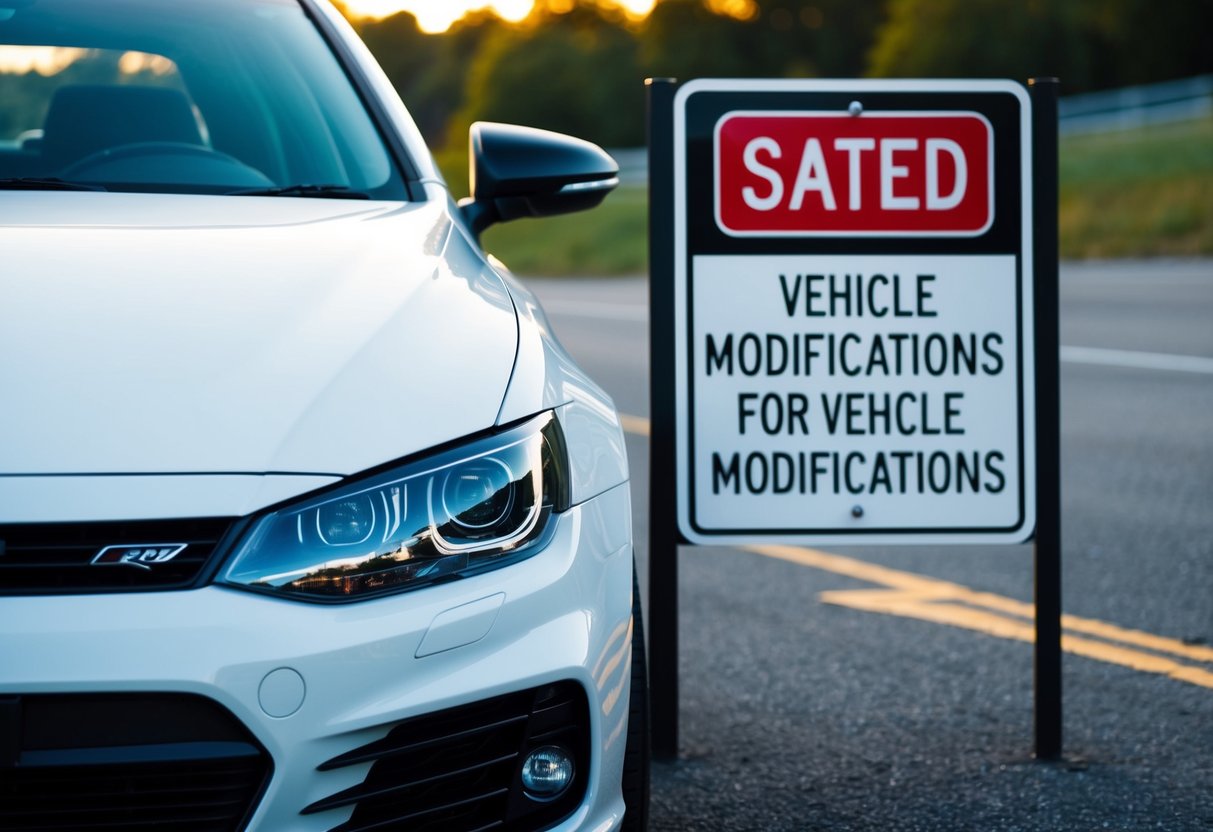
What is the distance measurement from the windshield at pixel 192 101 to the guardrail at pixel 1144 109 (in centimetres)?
3063

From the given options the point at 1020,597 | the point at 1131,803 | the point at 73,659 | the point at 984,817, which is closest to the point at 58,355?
the point at 73,659

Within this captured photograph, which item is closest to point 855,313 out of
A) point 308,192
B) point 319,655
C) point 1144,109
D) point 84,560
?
point 308,192

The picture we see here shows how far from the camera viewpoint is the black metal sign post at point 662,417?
3.26 meters

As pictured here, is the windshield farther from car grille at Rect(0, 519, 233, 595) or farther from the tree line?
the tree line

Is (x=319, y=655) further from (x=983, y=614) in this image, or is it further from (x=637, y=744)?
(x=983, y=614)

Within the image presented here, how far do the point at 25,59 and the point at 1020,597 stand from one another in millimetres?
3204

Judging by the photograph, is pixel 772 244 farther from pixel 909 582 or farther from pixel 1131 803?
pixel 909 582

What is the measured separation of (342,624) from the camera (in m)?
1.92

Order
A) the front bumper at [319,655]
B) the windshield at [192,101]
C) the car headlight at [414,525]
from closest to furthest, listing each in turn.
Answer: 1. the front bumper at [319,655]
2. the car headlight at [414,525]
3. the windshield at [192,101]

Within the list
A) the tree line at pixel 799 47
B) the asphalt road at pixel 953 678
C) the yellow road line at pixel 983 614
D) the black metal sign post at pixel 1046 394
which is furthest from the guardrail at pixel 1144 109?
the black metal sign post at pixel 1046 394

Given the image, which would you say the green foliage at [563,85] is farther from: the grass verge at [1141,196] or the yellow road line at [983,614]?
the yellow road line at [983,614]

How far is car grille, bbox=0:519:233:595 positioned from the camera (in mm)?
1859

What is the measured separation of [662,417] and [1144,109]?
32.8m

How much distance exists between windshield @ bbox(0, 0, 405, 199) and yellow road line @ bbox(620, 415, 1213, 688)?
2.25 meters
